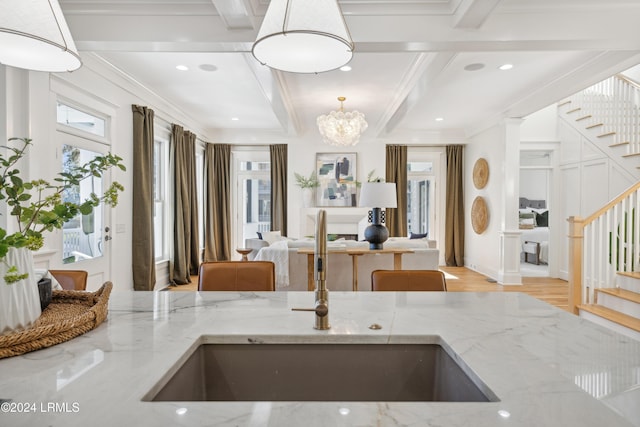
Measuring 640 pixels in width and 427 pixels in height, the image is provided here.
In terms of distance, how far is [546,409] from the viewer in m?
0.65

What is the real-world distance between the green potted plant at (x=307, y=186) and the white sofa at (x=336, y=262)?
2.84m

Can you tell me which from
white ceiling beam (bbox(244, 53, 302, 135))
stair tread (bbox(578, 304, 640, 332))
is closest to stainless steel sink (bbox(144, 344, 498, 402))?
white ceiling beam (bbox(244, 53, 302, 135))

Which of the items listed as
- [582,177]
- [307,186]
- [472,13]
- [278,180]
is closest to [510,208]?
[582,177]

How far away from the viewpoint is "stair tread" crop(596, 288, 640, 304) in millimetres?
3414

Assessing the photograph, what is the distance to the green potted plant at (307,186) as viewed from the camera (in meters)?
7.34

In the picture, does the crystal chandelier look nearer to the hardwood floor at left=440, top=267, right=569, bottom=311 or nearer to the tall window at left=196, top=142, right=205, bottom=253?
the hardwood floor at left=440, top=267, right=569, bottom=311

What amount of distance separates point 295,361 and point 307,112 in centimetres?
528

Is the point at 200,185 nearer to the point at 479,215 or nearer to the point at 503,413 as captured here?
the point at 479,215

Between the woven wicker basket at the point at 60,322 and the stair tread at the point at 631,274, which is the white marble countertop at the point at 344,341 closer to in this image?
the woven wicker basket at the point at 60,322

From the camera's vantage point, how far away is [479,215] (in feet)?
21.8

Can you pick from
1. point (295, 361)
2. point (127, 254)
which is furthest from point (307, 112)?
point (295, 361)

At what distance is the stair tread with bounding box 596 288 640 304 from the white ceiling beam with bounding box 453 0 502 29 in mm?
2847

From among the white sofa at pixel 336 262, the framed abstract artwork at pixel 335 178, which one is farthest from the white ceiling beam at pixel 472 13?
the framed abstract artwork at pixel 335 178

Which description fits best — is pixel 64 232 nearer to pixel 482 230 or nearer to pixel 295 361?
pixel 295 361
